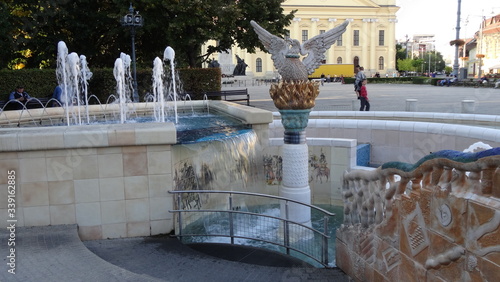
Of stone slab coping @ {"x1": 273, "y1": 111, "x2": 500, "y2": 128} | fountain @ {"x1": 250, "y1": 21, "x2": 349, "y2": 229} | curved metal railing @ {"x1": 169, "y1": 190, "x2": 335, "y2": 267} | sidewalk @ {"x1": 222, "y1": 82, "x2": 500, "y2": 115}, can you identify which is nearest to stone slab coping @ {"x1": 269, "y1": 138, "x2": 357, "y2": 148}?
fountain @ {"x1": 250, "y1": 21, "x2": 349, "y2": 229}

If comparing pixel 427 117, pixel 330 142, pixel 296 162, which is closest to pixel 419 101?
pixel 427 117

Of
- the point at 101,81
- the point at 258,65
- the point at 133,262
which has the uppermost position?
the point at 258,65

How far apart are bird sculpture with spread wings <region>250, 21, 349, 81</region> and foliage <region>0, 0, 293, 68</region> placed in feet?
53.5

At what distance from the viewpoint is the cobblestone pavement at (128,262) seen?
14.9ft

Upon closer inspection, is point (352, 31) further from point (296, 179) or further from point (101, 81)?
point (296, 179)

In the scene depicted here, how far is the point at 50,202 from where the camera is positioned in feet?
18.8

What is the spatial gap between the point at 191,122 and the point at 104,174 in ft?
23.7

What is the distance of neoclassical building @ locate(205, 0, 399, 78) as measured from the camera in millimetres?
87375

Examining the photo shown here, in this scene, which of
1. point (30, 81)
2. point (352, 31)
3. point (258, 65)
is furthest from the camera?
point (258, 65)

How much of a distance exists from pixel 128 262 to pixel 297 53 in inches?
179

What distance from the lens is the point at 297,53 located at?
7938 millimetres

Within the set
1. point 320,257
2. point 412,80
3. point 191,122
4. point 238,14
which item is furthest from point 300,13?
point 320,257

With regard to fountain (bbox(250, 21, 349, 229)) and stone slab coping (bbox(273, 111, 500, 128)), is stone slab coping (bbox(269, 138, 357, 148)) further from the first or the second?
stone slab coping (bbox(273, 111, 500, 128))

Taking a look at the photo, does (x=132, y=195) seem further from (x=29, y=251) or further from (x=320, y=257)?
(x=320, y=257)
